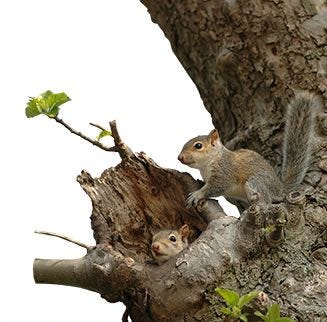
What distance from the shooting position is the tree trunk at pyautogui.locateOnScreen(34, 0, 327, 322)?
9.12 ft

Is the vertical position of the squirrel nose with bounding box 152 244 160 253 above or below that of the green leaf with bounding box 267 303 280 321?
above

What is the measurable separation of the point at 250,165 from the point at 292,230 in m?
0.60

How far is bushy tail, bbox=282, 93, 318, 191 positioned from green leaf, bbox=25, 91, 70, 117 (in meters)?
0.84

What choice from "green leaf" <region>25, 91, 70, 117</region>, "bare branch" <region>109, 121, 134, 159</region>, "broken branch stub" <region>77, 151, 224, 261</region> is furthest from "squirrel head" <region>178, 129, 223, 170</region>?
"green leaf" <region>25, 91, 70, 117</region>

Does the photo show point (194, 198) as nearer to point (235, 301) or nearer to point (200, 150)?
point (200, 150)

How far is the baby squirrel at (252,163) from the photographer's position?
3229 millimetres

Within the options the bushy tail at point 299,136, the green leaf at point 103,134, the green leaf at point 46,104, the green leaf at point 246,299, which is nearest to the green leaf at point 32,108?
the green leaf at point 46,104

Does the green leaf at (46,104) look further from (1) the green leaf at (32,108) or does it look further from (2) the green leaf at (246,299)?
(2) the green leaf at (246,299)

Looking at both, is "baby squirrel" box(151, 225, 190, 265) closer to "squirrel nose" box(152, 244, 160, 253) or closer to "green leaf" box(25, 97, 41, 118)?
"squirrel nose" box(152, 244, 160, 253)

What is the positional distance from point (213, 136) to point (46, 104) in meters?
0.79

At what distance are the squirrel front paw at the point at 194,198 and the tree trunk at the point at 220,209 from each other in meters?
0.04

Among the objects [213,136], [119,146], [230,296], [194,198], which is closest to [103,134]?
[119,146]

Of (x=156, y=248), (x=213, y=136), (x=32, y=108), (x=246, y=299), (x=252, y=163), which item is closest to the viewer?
(x=246, y=299)

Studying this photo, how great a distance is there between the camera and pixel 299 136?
10.7ft
